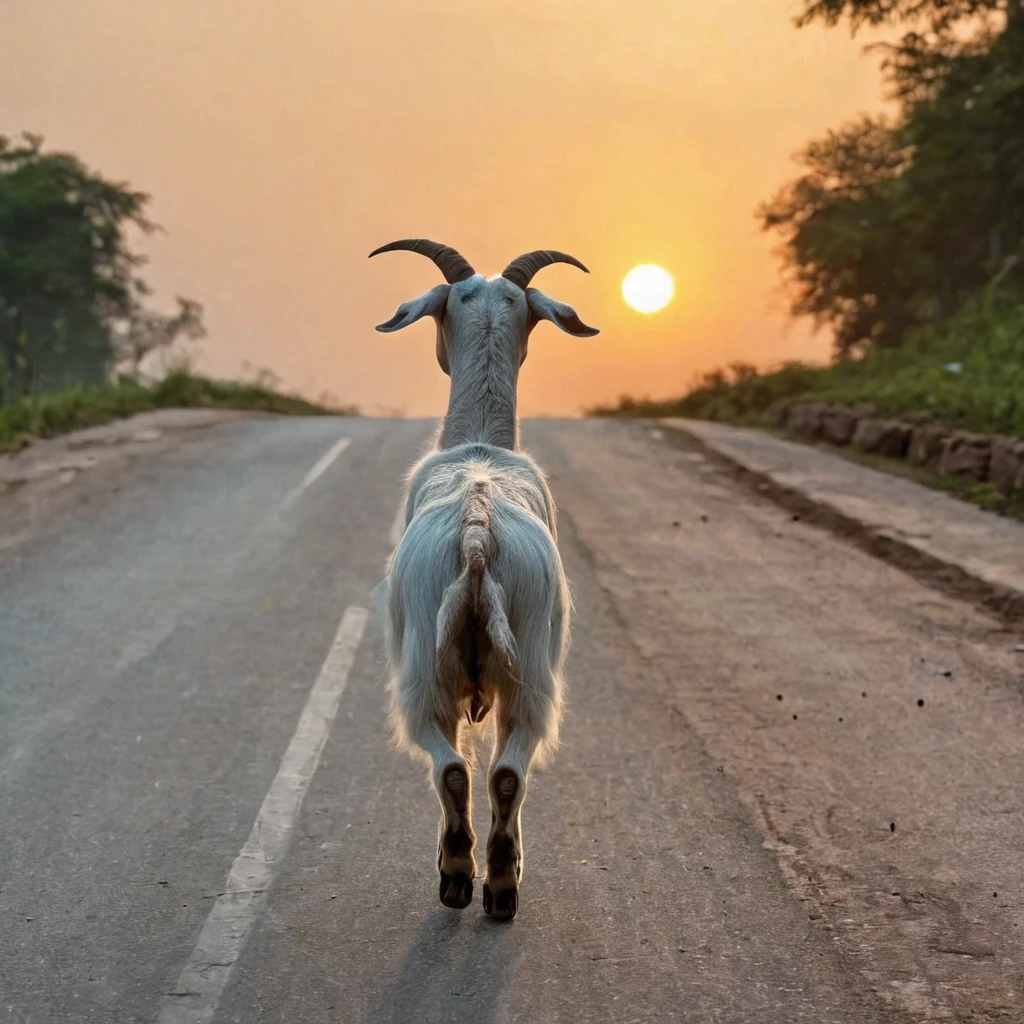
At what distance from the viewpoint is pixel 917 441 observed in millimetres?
15086

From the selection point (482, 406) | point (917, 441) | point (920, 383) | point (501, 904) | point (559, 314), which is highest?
point (559, 314)

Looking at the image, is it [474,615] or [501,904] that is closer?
[474,615]

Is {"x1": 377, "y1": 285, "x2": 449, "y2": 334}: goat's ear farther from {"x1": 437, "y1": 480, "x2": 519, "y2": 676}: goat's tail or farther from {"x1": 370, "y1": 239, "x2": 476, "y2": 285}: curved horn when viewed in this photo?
{"x1": 437, "y1": 480, "x2": 519, "y2": 676}: goat's tail

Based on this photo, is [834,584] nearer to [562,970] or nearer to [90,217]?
[562,970]

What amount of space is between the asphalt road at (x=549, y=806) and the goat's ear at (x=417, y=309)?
195 centimetres

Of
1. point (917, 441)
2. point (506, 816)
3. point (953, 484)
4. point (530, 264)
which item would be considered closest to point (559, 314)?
point (530, 264)

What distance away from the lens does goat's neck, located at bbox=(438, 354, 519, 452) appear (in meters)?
5.45

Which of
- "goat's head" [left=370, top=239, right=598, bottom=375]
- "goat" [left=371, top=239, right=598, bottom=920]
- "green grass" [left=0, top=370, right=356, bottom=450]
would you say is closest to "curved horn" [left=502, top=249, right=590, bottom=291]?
"goat's head" [left=370, top=239, right=598, bottom=375]

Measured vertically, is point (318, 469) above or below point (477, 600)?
below

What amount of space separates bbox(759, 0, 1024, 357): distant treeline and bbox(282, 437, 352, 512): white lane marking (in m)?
11.4

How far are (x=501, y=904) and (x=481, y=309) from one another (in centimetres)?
259

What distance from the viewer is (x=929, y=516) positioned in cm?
1189

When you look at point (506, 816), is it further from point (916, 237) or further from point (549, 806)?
point (916, 237)

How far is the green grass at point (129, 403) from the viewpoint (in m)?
17.7
